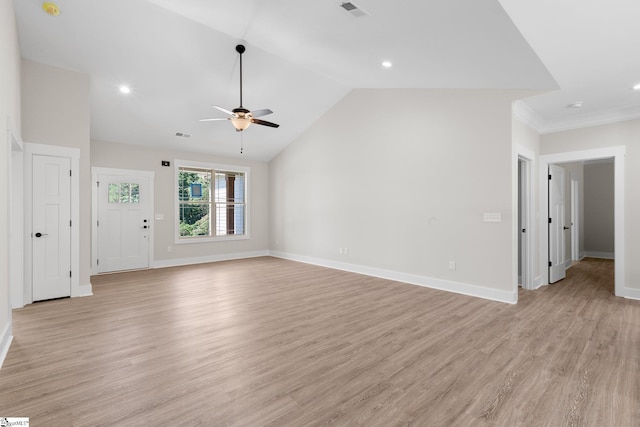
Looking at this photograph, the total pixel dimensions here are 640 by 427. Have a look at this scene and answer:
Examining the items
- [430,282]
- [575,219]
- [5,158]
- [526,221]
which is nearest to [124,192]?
[5,158]

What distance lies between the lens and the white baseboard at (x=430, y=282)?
4.26 meters

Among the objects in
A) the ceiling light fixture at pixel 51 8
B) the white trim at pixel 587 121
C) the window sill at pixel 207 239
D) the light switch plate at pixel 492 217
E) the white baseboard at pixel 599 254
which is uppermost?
the ceiling light fixture at pixel 51 8

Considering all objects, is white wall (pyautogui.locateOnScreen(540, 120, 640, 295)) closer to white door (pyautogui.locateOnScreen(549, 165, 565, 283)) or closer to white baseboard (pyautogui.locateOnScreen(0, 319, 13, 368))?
white door (pyautogui.locateOnScreen(549, 165, 565, 283))

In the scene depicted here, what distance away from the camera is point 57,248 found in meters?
4.39

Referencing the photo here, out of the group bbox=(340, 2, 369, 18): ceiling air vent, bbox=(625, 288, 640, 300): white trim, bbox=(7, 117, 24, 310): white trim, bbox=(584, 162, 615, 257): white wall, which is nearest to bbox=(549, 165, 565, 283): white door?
bbox=(625, 288, 640, 300): white trim

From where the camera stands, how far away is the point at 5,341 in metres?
2.73

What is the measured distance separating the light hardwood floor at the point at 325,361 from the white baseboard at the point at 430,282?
206 millimetres

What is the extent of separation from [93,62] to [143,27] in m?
1.05

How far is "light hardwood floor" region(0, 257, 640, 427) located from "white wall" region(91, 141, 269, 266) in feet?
8.96

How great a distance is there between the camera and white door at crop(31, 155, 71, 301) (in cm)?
421

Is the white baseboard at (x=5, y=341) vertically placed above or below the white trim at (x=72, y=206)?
below

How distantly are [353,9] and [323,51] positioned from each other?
4.25 ft

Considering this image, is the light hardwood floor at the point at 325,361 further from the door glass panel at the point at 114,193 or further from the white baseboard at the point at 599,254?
the white baseboard at the point at 599,254

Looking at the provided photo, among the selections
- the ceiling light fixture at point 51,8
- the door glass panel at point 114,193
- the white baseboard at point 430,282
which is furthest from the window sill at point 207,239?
the ceiling light fixture at point 51,8
